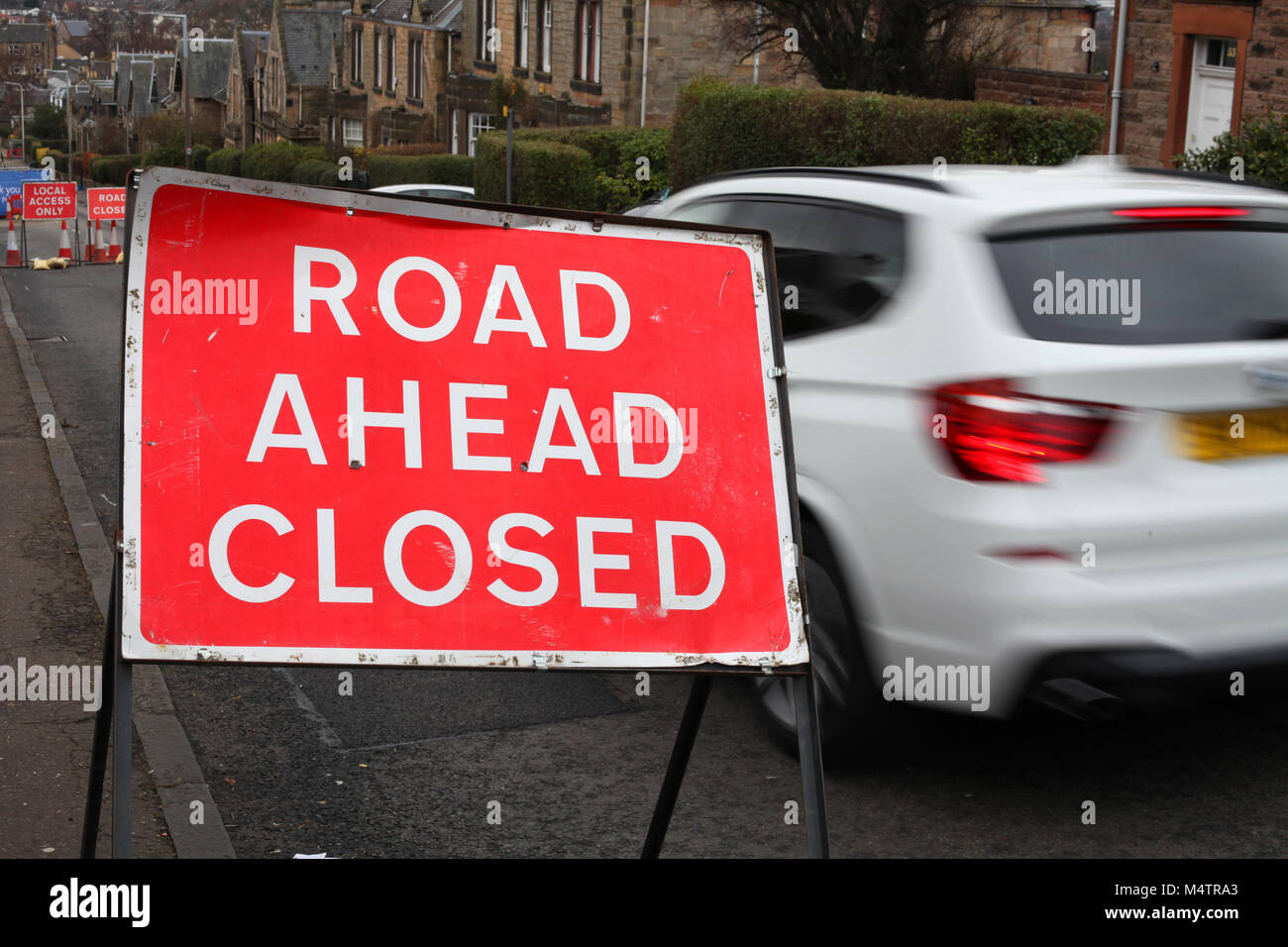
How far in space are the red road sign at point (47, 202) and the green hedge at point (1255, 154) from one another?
105 ft

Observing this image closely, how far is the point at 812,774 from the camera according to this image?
311cm

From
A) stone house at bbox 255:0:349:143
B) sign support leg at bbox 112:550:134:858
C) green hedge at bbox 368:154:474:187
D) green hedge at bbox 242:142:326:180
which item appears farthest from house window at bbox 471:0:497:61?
sign support leg at bbox 112:550:134:858

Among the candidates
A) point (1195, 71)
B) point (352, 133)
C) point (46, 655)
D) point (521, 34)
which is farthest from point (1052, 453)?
point (352, 133)

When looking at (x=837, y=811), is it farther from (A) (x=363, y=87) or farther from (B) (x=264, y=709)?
(A) (x=363, y=87)

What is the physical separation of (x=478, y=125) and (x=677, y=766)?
148 feet

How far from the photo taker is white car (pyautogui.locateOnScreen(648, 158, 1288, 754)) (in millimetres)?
4156

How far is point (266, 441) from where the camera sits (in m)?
3.13

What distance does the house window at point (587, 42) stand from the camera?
36750 millimetres

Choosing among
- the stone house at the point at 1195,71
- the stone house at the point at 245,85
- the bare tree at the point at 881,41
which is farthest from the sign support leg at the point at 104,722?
the stone house at the point at 245,85

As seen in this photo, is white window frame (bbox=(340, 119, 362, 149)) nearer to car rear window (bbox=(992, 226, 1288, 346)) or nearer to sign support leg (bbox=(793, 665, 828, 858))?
car rear window (bbox=(992, 226, 1288, 346))

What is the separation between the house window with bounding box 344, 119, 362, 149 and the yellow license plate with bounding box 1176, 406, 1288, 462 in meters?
61.0

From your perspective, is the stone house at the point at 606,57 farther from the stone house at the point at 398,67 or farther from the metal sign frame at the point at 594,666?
the metal sign frame at the point at 594,666
